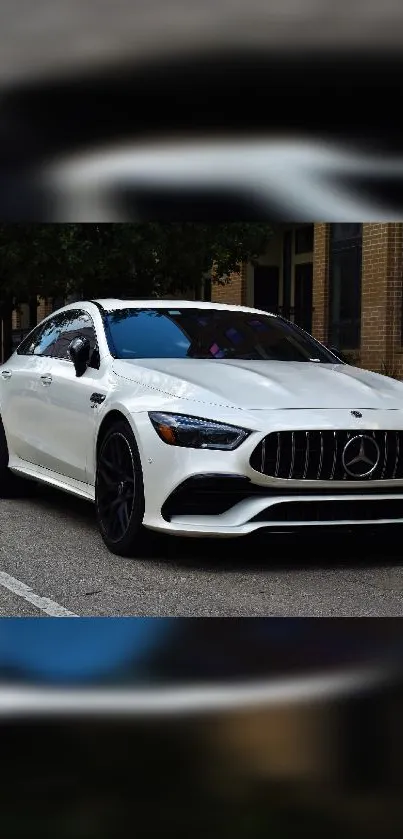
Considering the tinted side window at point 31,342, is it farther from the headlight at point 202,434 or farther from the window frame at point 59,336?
the headlight at point 202,434

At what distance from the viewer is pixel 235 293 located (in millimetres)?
20109

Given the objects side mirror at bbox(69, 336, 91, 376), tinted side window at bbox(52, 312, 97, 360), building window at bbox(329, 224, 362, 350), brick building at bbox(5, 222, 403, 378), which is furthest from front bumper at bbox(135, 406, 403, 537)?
building window at bbox(329, 224, 362, 350)

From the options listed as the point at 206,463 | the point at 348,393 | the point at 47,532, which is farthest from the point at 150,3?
the point at 47,532

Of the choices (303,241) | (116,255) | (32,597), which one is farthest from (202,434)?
(303,241)

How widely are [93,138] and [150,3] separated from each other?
0.17 metres

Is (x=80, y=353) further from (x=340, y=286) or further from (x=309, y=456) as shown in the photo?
(x=340, y=286)

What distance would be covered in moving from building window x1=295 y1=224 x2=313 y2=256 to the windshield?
12.6 m

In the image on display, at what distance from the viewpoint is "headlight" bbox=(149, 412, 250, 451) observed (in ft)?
17.7

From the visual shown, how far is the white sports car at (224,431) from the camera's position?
A: 213 inches

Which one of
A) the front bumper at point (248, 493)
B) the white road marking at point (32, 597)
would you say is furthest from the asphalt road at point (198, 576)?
the front bumper at point (248, 493)

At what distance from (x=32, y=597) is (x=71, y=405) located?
1.86m

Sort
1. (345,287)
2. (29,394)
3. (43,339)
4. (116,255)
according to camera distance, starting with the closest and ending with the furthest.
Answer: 1. (29,394)
2. (43,339)
3. (116,255)
4. (345,287)

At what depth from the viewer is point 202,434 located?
17.8ft

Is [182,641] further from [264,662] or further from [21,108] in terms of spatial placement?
[21,108]
